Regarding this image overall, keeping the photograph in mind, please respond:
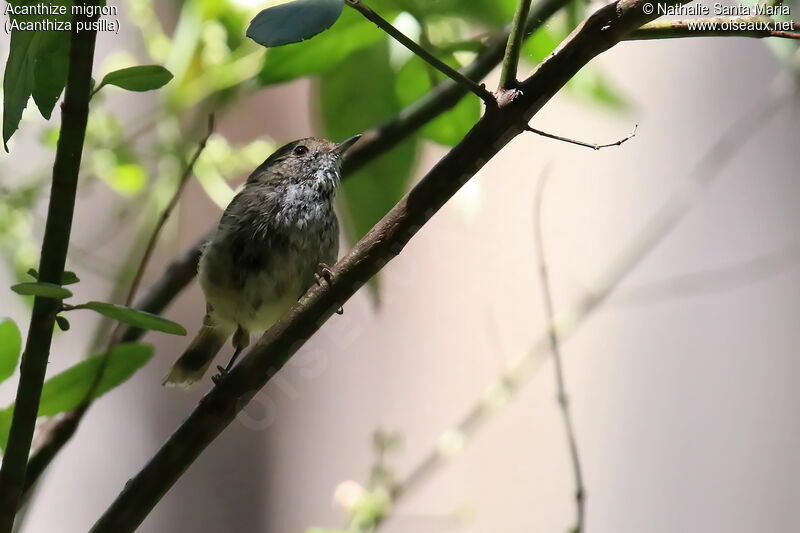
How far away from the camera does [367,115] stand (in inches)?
37.1

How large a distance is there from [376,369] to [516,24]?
1.41 m

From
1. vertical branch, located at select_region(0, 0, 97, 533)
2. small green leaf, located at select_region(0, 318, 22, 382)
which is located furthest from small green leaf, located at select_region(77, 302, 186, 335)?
small green leaf, located at select_region(0, 318, 22, 382)

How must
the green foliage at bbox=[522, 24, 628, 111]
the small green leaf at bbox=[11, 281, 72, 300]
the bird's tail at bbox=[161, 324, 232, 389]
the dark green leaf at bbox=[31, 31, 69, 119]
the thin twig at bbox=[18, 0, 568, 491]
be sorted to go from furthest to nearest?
the bird's tail at bbox=[161, 324, 232, 389] → the green foliage at bbox=[522, 24, 628, 111] → the thin twig at bbox=[18, 0, 568, 491] → the dark green leaf at bbox=[31, 31, 69, 119] → the small green leaf at bbox=[11, 281, 72, 300]

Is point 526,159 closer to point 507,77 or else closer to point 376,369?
point 376,369

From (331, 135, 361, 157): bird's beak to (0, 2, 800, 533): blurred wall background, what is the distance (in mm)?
300

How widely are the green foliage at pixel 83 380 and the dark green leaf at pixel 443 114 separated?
0.39 meters

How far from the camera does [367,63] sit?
3.02 feet

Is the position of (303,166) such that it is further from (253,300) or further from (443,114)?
(443,114)

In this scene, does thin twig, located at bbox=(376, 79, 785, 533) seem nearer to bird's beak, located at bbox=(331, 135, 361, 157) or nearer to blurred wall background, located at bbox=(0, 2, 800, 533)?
blurred wall background, located at bbox=(0, 2, 800, 533)

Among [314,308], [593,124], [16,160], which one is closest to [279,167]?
[16,160]

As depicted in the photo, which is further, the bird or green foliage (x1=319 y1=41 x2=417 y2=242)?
the bird

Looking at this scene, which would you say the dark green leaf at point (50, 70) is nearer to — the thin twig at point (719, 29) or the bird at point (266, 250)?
the thin twig at point (719, 29)

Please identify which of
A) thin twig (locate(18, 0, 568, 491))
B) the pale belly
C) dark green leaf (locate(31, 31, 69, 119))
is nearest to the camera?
dark green leaf (locate(31, 31, 69, 119))

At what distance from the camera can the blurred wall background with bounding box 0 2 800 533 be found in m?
1.63
